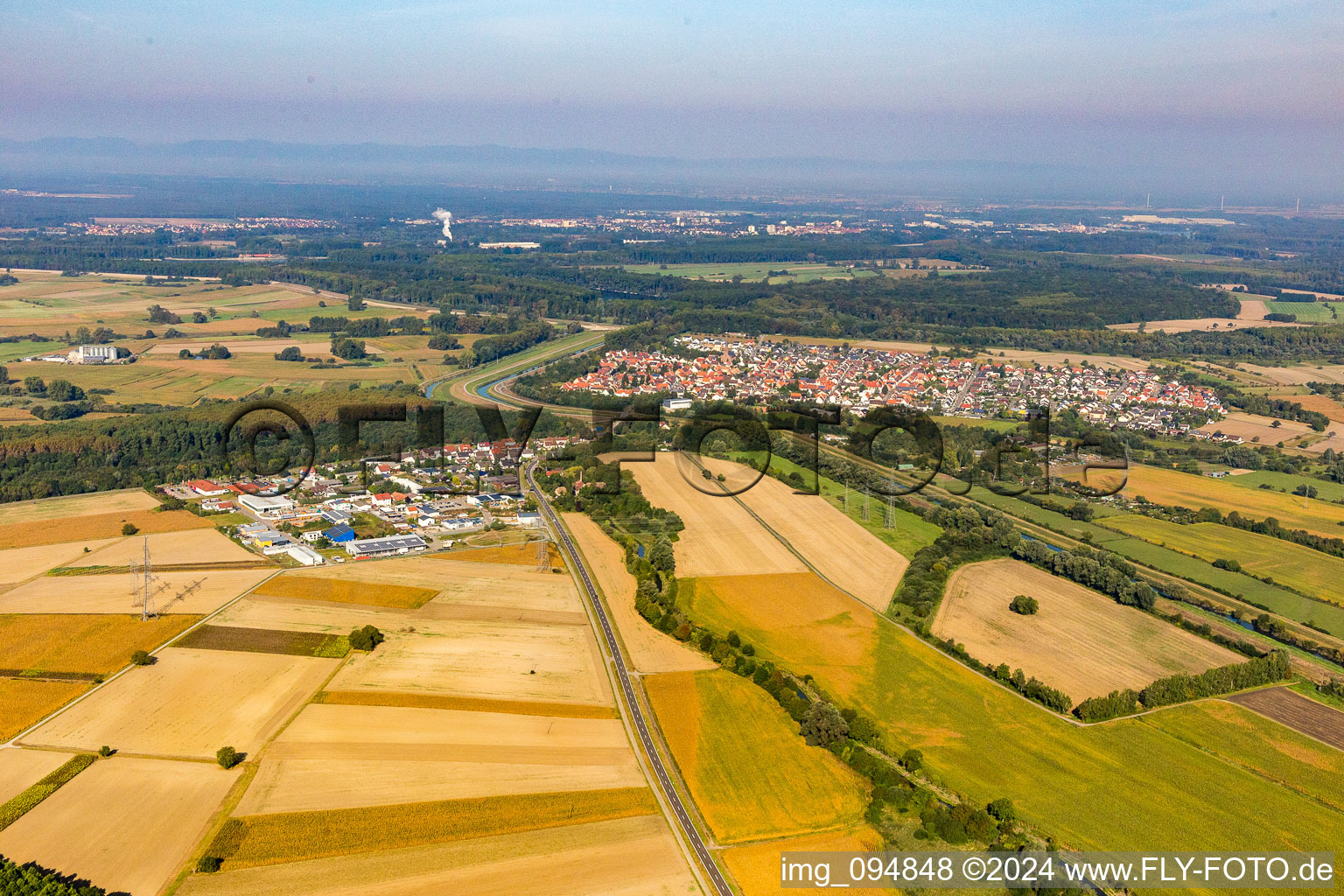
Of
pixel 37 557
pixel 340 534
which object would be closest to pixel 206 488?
pixel 37 557

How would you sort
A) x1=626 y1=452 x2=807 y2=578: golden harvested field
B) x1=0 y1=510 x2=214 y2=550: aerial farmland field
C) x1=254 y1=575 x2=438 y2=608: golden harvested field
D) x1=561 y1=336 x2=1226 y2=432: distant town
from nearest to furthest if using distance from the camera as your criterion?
1. x1=254 y1=575 x2=438 y2=608: golden harvested field
2. x1=626 y1=452 x2=807 y2=578: golden harvested field
3. x1=0 y1=510 x2=214 y2=550: aerial farmland field
4. x1=561 y1=336 x2=1226 y2=432: distant town

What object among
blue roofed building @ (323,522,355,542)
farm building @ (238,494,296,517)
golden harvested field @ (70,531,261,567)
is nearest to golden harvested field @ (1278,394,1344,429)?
blue roofed building @ (323,522,355,542)

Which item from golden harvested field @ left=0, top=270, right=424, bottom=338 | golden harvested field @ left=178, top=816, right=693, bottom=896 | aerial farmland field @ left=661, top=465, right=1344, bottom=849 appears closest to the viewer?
golden harvested field @ left=178, top=816, right=693, bottom=896

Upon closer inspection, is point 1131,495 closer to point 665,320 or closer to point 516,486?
point 516,486

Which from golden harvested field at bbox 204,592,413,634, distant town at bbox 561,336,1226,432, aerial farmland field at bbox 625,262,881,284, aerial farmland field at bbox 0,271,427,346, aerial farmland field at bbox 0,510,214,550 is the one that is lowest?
golden harvested field at bbox 204,592,413,634

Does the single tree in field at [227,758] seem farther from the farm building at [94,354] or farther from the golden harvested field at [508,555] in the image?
the farm building at [94,354]

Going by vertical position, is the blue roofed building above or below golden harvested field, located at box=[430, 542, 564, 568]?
above

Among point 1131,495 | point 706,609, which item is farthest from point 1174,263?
point 706,609

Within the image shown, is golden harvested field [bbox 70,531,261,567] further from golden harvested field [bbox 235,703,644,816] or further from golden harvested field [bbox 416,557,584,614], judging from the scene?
golden harvested field [bbox 235,703,644,816]
